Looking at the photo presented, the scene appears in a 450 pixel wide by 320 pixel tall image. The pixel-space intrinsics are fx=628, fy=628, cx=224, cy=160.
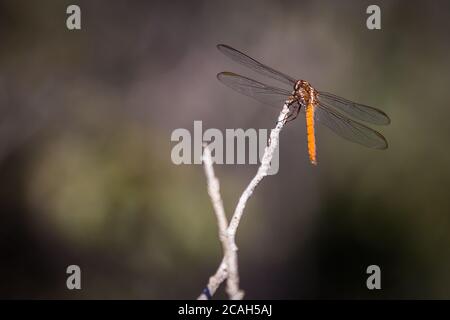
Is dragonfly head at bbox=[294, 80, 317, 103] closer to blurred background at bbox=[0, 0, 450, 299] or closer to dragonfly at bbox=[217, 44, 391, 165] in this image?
dragonfly at bbox=[217, 44, 391, 165]

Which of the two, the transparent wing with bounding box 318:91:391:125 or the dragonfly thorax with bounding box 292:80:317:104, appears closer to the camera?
the dragonfly thorax with bounding box 292:80:317:104

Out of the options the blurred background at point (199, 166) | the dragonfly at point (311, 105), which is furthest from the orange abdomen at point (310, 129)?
the blurred background at point (199, 166)

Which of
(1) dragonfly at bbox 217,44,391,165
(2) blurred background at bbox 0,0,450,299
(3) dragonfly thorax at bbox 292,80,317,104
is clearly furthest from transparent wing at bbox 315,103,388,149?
(2) blurred background at bbox 0,0,450,299

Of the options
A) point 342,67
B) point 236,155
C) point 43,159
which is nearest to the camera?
point 236,155

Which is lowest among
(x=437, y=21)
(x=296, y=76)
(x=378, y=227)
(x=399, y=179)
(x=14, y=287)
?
(x=14, y=287)

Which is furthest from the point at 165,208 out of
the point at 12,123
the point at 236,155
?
the point at 12,123

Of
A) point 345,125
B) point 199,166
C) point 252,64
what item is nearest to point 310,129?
point 345,125

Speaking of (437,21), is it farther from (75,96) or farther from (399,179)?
(75,96)

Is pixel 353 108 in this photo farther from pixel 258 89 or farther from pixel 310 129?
pixel 258 89
